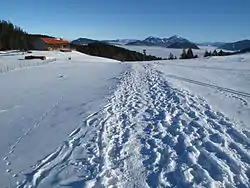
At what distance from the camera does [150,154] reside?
6.20m

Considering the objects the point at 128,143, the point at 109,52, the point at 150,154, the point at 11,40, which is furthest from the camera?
the point at 109,52

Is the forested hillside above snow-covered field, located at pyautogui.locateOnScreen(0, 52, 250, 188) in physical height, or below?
below

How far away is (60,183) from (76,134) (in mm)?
2847

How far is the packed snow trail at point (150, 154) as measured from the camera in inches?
200

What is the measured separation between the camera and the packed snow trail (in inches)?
200

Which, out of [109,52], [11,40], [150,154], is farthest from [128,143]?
[109,52]

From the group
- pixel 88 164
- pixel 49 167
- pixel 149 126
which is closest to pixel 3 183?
pixel 49 167

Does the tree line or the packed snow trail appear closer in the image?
the packed snow trail

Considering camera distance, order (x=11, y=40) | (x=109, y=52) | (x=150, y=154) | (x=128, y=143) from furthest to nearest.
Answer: (x=109, y=52), (x=11, y=40), (x=128, y=143), (x=150, y=154)

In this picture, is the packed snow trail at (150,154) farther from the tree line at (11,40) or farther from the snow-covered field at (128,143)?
the tree line at (11,40)

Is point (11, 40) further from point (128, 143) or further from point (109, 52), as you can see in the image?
point (128, 143)

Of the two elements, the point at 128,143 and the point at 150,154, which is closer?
the point at 150,154

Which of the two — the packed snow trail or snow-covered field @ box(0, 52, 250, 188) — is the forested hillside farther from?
the packed snow trail

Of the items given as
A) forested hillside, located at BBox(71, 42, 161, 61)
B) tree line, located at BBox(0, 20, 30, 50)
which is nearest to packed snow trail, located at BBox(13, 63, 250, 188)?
tree line, located at BBox(0, 20, 30, 50)
